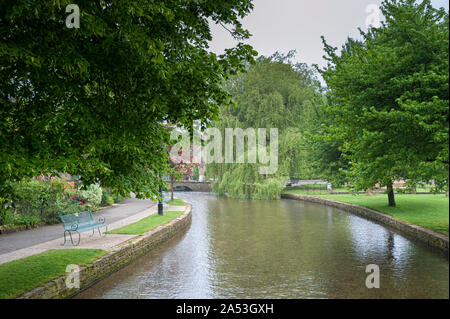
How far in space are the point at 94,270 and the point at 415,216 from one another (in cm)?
1434

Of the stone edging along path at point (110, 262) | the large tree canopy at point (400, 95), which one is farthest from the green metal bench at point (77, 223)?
the large tree canopy at point (400, 95)

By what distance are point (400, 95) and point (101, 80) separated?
8.91 metres

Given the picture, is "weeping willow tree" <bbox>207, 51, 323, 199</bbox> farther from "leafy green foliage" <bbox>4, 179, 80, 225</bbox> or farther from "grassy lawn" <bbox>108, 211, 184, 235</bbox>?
"leafy green foliage" <bbox>4, 179, 80, 225</bbox>

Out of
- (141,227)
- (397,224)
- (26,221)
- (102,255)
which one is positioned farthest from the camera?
(397,224)

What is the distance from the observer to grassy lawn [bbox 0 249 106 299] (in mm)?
6387

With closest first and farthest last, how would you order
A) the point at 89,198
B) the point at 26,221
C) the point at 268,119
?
the point at 26,221
the point at 89,198
the point at 268,119

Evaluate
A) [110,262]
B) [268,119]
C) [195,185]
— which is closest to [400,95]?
[110,262]

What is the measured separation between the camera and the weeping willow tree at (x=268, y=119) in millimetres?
31750

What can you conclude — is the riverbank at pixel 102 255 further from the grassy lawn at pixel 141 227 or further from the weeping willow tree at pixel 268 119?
the weeping willow tree at pixel 268 119

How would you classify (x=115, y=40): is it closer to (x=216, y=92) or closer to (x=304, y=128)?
(x=216, y=92)

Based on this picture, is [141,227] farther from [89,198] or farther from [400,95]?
[400,95]

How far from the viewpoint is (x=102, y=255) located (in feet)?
28.7

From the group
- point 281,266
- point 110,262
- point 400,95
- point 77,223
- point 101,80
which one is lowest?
point 281,266
